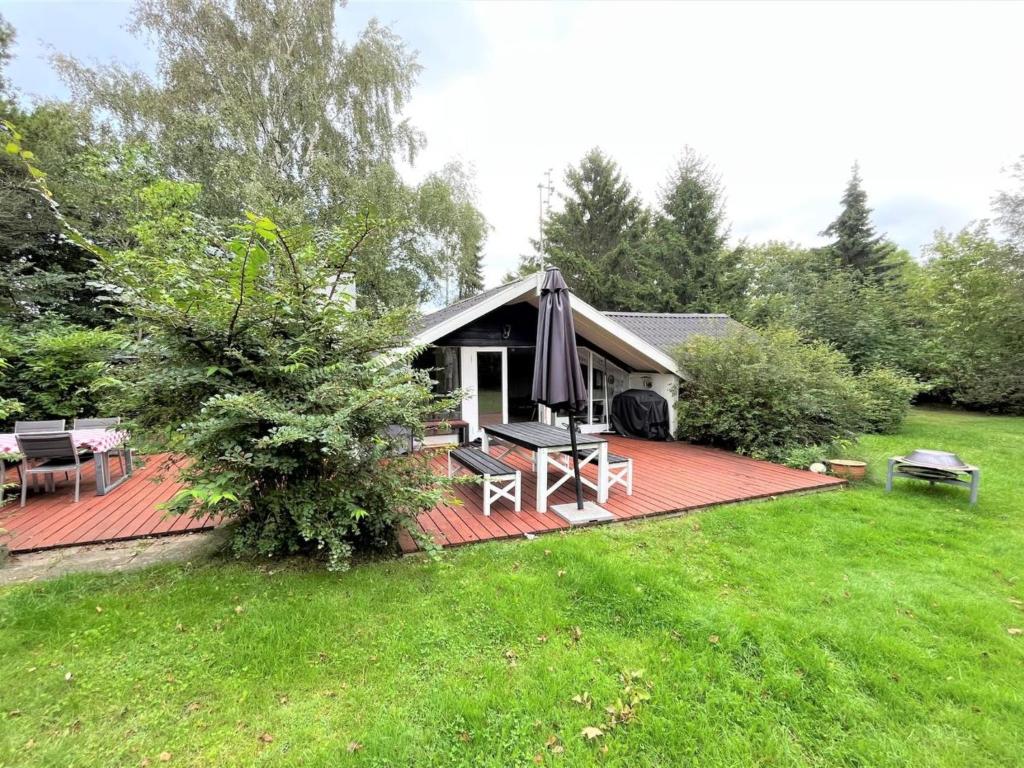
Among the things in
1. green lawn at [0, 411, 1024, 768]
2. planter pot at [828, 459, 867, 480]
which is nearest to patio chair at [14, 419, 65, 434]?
green lawn at [0, 411, 1024, 768]

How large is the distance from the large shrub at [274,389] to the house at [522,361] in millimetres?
4326

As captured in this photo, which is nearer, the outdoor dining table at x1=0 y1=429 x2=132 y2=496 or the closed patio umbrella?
the closed patio umbrella

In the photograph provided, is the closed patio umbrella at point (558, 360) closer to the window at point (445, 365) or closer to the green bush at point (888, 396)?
the window at point (445, 365)

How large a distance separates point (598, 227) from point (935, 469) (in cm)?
1891

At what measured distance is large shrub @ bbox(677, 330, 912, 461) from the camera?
6973 mm

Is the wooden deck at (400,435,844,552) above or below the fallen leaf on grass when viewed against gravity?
above

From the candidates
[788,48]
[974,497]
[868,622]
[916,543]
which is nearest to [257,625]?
[868,622]

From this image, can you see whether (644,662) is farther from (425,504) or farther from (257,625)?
(257,625)

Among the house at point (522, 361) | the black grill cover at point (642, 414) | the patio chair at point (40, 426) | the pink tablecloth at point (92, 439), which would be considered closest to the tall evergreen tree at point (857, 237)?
the house at point (522, 361)

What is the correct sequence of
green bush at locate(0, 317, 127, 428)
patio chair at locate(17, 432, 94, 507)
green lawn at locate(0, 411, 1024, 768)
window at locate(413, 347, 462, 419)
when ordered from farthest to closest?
window at locate(413, 347, 462, 419), green bush at locate(0, 317, 127, 428), patio chair at locate(17, 432, 94, 507), green lawn at locate(0, 411, 1024, 768)

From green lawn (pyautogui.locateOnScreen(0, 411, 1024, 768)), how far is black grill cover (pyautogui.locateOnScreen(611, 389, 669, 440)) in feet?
16.3

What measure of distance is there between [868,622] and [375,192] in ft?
44.7

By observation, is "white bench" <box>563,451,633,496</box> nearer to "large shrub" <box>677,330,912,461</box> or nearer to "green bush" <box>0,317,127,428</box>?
"large shrub" <box>677,330,912,461</box>

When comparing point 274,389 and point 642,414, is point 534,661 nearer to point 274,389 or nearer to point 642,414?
point 274,389
